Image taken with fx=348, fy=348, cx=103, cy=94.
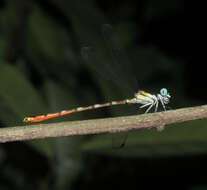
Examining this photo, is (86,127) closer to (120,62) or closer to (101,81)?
(120,62)

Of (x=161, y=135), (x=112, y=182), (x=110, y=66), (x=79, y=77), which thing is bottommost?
(x=161, y=135)

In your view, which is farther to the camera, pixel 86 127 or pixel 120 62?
pixel 120 62

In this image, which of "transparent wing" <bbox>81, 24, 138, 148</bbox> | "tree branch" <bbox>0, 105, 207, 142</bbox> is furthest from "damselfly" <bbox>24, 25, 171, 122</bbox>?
"tree branch" <bbox>0, 105, 207, 142</bbox>

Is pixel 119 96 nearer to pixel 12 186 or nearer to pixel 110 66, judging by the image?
pixel 110 66

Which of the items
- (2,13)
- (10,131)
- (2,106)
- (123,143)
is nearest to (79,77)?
(2,13)

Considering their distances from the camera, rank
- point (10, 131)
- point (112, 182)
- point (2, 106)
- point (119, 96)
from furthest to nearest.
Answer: point (112, 182)
point (119, 96)
point (2, 106)
point (10, 131)

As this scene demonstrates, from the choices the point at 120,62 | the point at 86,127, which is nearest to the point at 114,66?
the point at 120,62

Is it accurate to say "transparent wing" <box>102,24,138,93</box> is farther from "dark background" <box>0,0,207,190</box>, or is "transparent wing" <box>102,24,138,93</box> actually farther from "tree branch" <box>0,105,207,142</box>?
"tree branch" <box>0,105,207,142</box>
